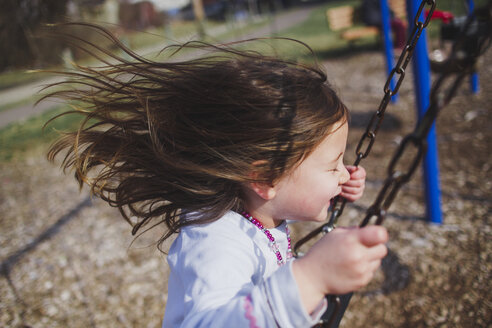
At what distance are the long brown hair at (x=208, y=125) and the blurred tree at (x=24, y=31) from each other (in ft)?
35.5

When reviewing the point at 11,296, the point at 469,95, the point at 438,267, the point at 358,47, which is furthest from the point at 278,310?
the point at 358,47

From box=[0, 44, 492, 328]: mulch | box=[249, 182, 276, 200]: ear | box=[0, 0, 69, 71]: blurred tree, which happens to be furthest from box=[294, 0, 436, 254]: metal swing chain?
box=[0, 0, 69, 71]: blurred tree

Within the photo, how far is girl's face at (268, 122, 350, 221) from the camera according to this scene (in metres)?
0.96

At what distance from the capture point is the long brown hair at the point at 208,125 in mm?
947

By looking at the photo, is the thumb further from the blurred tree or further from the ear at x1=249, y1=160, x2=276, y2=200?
the blurred tree

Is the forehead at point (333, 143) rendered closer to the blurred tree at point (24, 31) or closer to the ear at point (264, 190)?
the ear at point (264, 190)

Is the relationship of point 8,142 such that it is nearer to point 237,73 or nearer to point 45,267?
point 45,267

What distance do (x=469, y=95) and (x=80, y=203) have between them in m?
4.24

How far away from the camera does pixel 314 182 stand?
0.96 meters

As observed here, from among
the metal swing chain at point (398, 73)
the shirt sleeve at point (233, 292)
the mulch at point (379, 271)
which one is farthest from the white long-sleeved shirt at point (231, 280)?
the mulch at point (379, 271)

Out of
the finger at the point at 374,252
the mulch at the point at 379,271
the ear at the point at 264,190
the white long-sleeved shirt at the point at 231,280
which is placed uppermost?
the finger at the point at 374,252

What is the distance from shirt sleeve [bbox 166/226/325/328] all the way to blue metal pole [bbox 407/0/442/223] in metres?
1.45

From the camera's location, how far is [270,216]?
1.06 meters

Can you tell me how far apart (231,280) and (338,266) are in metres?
0.26
